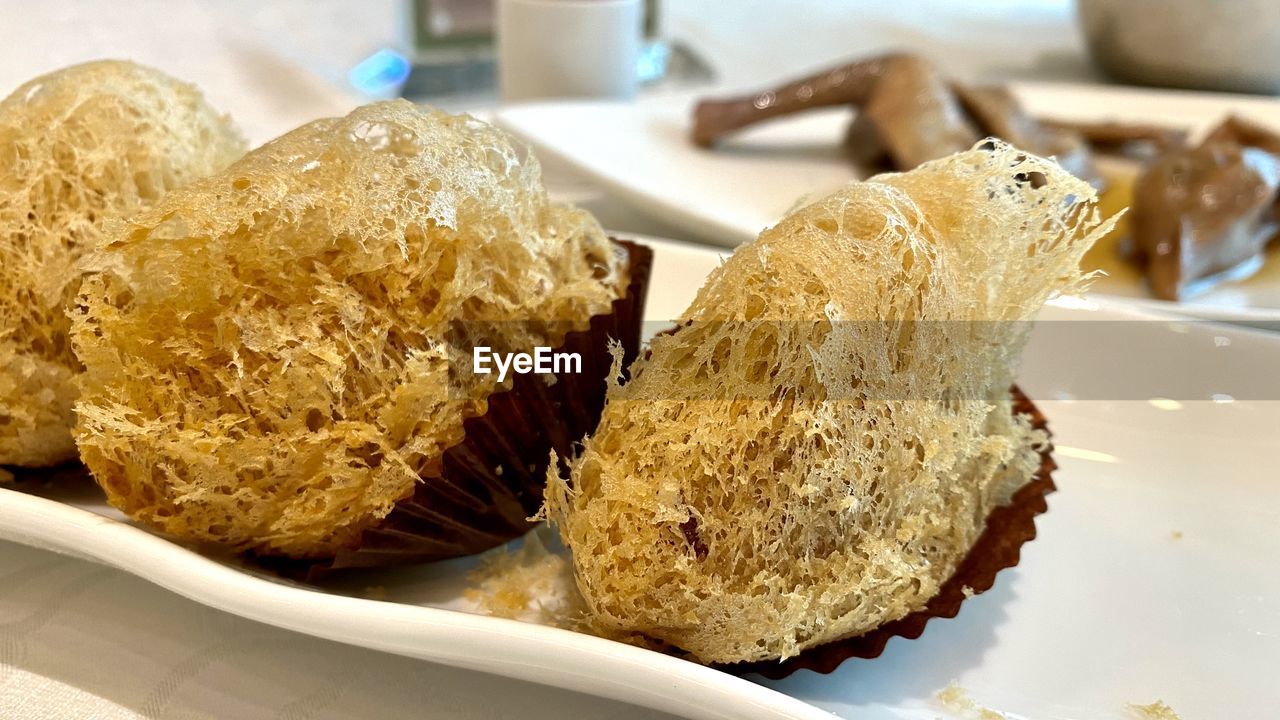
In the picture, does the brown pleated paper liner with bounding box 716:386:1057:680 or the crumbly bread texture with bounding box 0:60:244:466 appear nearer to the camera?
the brown pleated paper liner with bounding box 716:386:1057:680

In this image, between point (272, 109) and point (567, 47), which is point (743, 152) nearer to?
point (567, 47)

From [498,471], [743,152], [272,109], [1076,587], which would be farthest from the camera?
[272,109]

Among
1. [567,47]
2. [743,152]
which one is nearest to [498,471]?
[743,152]

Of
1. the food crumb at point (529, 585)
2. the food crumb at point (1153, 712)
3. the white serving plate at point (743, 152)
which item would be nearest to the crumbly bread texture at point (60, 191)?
the food crumb at point (529, 585)

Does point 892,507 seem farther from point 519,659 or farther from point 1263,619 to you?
point 1263,619

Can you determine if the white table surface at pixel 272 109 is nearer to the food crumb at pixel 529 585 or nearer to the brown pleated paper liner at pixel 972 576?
the food crumb at pixel 529 585

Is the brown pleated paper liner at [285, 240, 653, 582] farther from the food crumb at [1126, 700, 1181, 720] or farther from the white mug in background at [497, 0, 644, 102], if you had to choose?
the white mug in background at [497, 0, 644, 102]

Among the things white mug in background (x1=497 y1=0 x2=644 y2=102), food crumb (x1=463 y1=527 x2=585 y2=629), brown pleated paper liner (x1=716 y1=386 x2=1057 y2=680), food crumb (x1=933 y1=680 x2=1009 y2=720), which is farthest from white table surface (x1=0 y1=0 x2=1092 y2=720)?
white mug in background (x1=497 y1=0 x2=644 y2=102)
